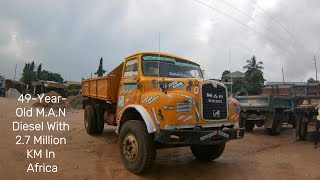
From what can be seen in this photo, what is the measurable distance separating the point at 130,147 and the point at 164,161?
1.41 metres

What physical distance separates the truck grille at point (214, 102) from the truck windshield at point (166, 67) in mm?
1315

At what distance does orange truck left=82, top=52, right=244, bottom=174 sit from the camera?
596 centimetres

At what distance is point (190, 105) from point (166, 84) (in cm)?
70

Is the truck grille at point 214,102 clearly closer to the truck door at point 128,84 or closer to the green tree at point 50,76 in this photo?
the truck door at point 128,84

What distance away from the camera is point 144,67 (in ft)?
24.3

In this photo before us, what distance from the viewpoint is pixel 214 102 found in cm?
651

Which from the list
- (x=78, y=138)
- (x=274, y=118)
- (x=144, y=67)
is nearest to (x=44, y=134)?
(x=78, y=138)

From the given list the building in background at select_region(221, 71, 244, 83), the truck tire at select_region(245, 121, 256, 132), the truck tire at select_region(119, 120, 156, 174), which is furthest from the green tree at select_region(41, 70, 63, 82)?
the truck tire at select_region(119, 120, 156, 174)

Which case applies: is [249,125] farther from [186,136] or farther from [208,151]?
[186,136]

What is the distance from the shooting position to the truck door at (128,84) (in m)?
7.36

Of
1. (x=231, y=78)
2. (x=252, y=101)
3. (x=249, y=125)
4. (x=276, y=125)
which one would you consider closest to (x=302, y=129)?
(x=276, y=125)

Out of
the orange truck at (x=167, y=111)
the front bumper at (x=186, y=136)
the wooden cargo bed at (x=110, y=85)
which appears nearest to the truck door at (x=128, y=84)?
the orange truck at (x=167, y=111)

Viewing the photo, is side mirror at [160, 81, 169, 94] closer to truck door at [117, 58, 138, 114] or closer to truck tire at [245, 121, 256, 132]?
truck door at [117, 58, 138, 114]

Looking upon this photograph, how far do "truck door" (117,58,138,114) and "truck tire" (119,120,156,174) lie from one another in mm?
795
